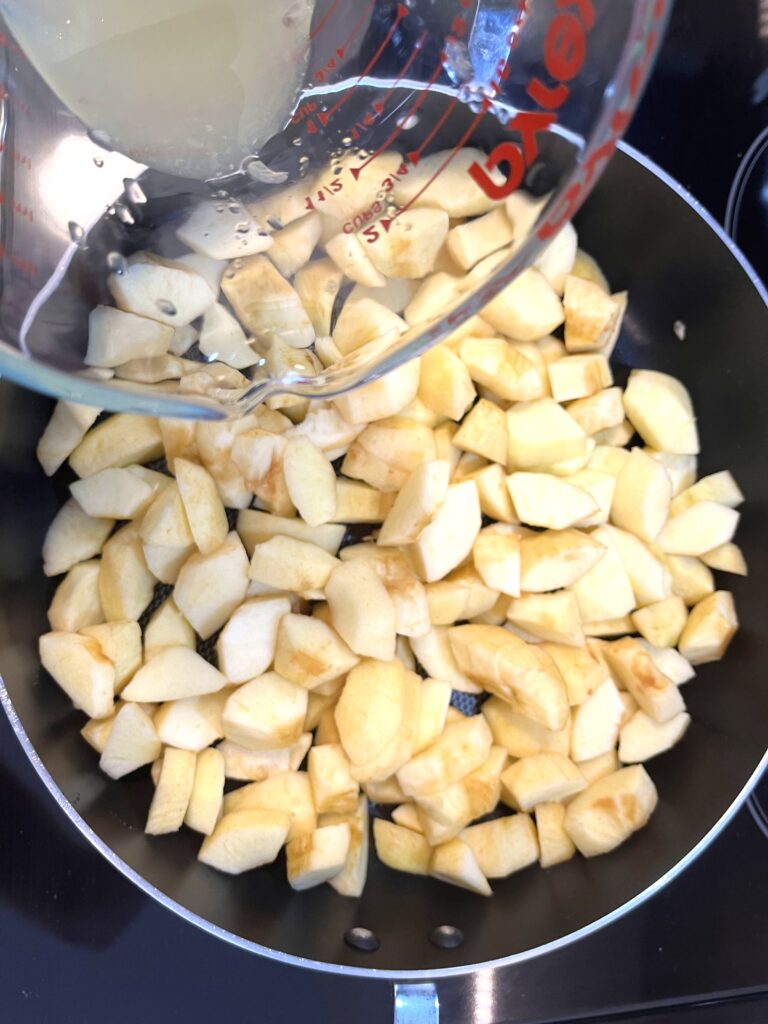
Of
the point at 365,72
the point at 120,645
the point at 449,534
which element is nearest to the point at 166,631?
the point at 120,645

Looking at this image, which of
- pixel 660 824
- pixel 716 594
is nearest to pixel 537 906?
pixel 660 824

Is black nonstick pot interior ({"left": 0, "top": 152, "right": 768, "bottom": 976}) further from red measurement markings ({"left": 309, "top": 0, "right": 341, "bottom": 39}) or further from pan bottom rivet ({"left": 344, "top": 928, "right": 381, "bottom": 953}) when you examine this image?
red measurement markings ({"left": 309, "top": 0, "right": 341, "bottom": 39})

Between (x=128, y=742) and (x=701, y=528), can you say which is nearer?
(x=128, y=742)

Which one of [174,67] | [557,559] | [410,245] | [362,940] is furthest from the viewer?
[557,559]

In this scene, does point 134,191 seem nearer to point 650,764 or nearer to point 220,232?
point 220,232

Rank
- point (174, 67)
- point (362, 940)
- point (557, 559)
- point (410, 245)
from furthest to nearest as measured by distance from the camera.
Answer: point (557, 559)
point (362, 940)
point (410, 245)
point (174, 67)

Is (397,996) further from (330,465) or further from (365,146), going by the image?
(365,146)

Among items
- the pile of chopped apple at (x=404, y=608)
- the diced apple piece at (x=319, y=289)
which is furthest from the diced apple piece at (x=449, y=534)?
the diced apple piece at (x=319, y=289)

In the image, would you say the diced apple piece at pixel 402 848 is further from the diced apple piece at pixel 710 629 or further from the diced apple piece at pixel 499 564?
the diced apple piece at pixel 710 629
